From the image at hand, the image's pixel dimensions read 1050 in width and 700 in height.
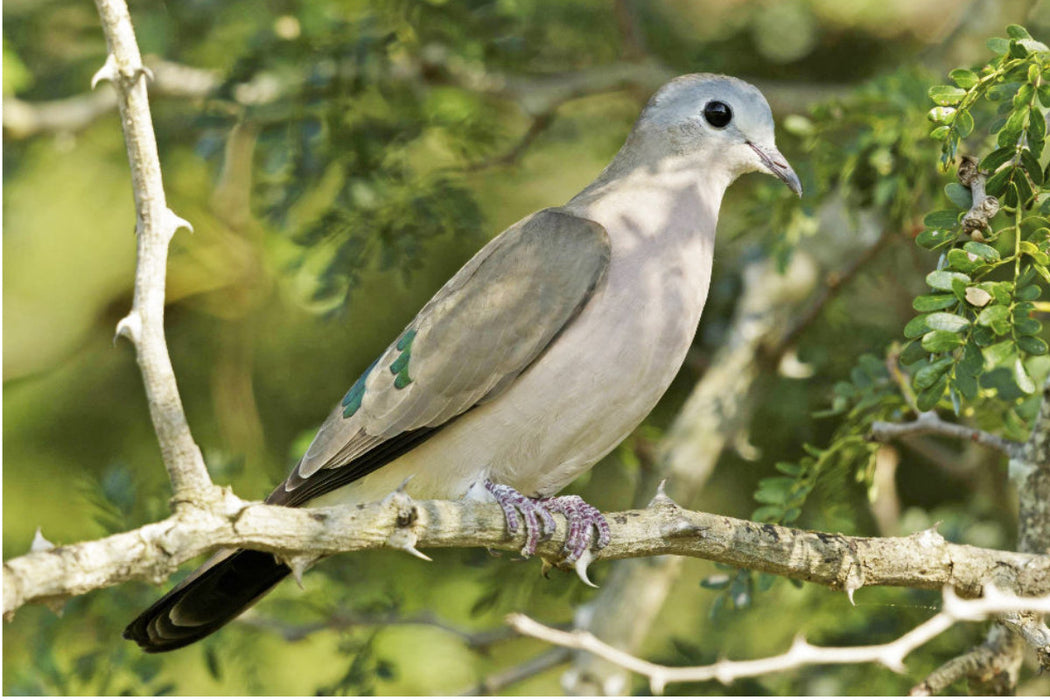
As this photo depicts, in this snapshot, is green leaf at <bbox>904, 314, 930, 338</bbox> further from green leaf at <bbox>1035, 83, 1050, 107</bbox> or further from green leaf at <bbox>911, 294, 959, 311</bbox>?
green leaf at <bbox>1035, 83, 1050, 107</bbox>

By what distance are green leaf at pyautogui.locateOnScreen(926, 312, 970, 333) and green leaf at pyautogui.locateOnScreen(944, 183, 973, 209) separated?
0.25 metres

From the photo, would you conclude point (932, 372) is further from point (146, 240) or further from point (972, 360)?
point (146, 240)

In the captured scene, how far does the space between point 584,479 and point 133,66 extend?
2.16m

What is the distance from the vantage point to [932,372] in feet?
8.14

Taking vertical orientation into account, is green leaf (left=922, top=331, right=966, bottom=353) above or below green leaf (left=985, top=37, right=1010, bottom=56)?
below

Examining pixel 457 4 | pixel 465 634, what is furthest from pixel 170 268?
pixel 465 634

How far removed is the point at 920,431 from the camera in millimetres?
3051

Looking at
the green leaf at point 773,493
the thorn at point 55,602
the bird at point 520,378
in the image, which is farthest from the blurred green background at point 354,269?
the thorn at point 55,602

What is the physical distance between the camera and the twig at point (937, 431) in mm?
2967

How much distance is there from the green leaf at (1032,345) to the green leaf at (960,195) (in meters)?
0.29

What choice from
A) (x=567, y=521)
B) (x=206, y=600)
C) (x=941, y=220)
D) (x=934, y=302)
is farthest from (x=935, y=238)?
(x=206, y=600)

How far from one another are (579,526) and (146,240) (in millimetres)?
1166

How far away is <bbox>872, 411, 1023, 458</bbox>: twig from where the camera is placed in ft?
9.73

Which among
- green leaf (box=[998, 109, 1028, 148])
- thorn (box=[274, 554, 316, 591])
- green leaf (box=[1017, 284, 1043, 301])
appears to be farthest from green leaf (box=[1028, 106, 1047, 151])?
thorn (box=[274, 554, 316, 591])
